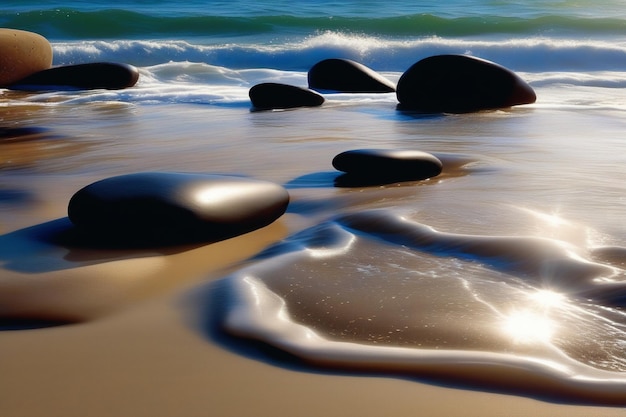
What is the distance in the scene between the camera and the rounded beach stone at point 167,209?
191 centimetres

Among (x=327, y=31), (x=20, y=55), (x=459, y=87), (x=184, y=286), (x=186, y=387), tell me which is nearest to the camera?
(x=186, y=387)

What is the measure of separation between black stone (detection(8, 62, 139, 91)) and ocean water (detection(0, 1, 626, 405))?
678 millimetres

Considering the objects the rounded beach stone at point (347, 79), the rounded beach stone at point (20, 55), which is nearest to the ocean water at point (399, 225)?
the rounded beach stone at point (347, 79)

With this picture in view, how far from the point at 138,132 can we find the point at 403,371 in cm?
330

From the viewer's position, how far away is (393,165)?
262 centimetres

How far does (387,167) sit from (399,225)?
2.22ft

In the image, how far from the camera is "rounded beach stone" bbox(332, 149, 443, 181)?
103 inches

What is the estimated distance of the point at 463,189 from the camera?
2457mm

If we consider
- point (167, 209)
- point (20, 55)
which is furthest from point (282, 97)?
Result: point (167, 209)

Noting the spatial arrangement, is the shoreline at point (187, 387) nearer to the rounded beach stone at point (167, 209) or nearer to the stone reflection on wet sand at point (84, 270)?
the stone reflection on wet sand at point (84, 270)

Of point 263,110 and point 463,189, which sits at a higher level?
point 463,189

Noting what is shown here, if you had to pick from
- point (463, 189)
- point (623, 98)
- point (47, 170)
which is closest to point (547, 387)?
point (463, 189)

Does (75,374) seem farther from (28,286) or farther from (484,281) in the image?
(484,281)

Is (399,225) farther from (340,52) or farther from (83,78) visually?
(340,52)
